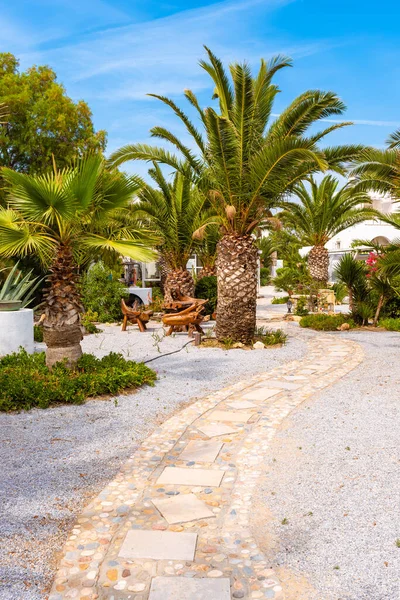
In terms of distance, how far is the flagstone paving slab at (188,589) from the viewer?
2.42 meters

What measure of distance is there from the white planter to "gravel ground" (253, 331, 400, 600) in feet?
16.3

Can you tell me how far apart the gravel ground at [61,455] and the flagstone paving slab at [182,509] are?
1.80 ft

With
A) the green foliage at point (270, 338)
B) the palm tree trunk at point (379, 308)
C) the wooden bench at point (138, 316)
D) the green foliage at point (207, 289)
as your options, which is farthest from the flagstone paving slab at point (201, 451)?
the green foliage at point (207, 289)

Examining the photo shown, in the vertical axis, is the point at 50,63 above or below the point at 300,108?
above

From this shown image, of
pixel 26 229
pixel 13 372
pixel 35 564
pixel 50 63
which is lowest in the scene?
pixel 35 564

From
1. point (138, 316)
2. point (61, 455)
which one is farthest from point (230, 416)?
point (138, 316)

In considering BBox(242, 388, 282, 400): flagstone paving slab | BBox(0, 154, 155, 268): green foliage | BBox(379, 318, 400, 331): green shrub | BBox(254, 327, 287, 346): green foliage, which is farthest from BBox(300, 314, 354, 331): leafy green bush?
BBox(0, 154, 155, 268): green foliage

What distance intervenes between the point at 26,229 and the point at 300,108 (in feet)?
19.3

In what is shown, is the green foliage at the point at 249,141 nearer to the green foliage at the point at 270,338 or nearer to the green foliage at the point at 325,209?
the green foliage at the point at 270,338

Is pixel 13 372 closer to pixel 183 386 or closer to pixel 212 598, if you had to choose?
pixel 183 386

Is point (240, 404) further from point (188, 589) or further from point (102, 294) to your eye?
point (102, 294)

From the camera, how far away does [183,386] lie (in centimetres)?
695

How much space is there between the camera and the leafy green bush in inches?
519

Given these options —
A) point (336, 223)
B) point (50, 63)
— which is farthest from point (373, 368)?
point (50, 63)
